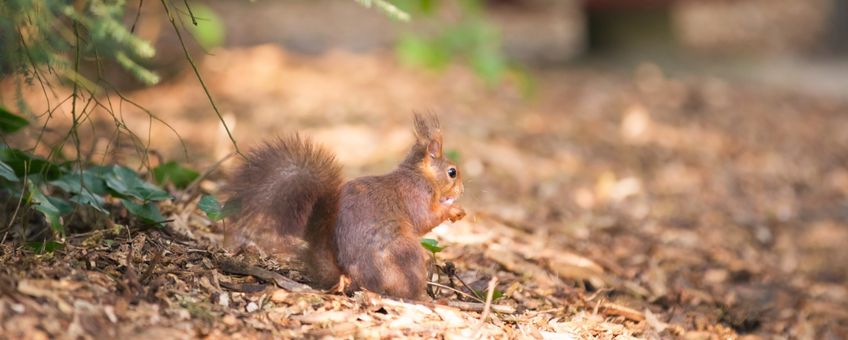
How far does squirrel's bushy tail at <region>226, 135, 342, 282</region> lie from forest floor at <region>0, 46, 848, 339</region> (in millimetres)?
182

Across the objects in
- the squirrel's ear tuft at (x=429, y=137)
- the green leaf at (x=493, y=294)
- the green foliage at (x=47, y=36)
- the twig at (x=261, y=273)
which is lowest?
the twig at (x=261, y=273)

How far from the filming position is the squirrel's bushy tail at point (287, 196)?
110 inches

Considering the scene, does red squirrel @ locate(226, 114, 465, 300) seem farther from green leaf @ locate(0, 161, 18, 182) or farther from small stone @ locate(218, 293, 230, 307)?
green leaf @ locate(0, 161, 18, 182)

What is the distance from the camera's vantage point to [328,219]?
114 inches

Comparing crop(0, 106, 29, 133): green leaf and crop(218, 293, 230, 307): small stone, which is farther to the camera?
crop(0, 106, 29, 133): green leaf

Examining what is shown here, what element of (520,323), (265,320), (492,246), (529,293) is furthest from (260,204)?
(492,246)

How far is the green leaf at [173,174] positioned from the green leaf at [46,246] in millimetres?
779

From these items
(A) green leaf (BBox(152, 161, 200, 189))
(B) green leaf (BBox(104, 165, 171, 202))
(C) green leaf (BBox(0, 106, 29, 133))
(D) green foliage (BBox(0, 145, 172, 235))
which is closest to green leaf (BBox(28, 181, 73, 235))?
(D) green foliage (BBox(0, 145, 172, 235))

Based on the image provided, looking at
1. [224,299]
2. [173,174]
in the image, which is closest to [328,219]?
[224,299]

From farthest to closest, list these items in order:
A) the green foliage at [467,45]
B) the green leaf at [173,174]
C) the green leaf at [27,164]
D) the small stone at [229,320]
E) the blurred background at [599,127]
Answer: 1. the green foliage at [467,45]
2. the blurred background at [599,127]
3. the green leaf at [173,174]
4. the green leaf at [27,164]
5. the small stone at [229,320]

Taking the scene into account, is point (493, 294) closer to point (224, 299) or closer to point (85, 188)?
point (224, 299)

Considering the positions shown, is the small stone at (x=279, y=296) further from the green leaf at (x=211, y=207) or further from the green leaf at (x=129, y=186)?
the green leaf at (x=129, y=186)

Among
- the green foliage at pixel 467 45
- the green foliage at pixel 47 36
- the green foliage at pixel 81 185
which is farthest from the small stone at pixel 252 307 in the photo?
the green foliage at pixel 467 45

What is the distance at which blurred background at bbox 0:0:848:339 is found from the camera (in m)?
4.62
